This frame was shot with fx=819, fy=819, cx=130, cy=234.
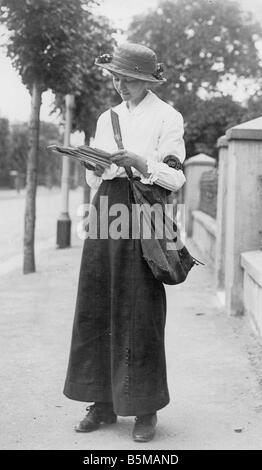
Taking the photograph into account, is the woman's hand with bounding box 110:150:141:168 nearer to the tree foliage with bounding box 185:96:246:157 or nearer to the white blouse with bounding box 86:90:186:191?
the white blouse with bounding box 86:90:186:191

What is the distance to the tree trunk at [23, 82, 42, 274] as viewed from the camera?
11422 mm

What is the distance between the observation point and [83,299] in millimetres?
4156

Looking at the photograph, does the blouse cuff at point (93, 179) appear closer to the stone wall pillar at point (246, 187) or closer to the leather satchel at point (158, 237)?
the leather satchel at point (158, 237)

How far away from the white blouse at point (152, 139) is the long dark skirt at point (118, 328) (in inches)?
6.9

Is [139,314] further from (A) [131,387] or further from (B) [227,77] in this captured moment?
(B) [227,77]

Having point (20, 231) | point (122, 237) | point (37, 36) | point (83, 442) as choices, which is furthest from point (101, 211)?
point (20, 231)

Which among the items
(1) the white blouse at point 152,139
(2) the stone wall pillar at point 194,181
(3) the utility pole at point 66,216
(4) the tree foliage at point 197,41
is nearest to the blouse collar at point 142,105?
(1) the white blouse at point 152,139

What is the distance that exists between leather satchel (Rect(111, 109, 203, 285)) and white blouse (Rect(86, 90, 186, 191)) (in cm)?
5

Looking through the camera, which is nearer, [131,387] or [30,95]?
[131,387]

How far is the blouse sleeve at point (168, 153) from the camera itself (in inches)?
154

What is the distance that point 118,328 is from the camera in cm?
406

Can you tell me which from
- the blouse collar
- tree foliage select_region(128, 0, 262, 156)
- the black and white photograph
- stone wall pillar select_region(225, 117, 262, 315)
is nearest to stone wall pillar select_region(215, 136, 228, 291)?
the black and white photograph

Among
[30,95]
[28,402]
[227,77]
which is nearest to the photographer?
[28,402]

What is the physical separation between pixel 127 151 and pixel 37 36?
733cm
